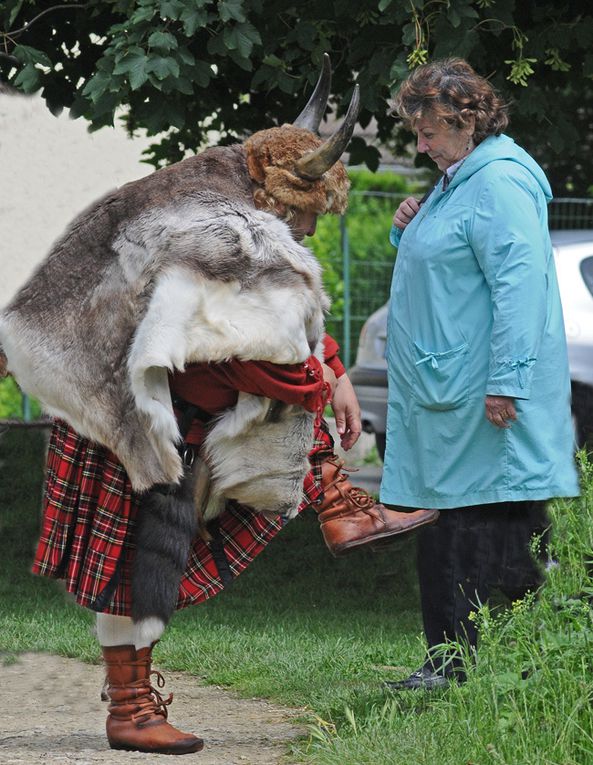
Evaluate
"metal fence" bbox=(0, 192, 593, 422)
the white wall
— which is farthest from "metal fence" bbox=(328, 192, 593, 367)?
the white wall

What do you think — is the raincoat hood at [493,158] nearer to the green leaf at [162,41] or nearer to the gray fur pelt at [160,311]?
the gray fur pelt at [160,311]

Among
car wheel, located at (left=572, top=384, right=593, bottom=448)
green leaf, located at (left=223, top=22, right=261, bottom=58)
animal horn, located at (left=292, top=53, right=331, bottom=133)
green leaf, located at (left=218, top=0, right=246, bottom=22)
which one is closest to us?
animal horn, located at (left=292, top=53, right=331, bottom=133)

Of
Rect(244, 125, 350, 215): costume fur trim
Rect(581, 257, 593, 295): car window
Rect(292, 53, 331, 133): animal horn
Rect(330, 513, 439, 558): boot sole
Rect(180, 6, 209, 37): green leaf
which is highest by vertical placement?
Rect(180, 6, 209, 37): green leaf

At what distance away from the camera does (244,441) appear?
3650 mm

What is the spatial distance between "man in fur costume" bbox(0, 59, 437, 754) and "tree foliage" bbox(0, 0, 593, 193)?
1896 mm

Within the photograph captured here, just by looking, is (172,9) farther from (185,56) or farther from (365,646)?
(365,646)

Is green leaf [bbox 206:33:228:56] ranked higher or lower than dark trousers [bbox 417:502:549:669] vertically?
higher

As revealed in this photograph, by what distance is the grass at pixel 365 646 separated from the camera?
3.23 meters

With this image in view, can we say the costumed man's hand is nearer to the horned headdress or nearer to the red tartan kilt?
the horned headdress

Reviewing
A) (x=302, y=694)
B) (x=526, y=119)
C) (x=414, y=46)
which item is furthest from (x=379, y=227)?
(x=302, y=694)

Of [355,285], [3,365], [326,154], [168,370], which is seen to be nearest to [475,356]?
[326,154]

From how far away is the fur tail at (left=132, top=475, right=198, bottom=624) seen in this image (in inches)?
140

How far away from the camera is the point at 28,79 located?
236 inches

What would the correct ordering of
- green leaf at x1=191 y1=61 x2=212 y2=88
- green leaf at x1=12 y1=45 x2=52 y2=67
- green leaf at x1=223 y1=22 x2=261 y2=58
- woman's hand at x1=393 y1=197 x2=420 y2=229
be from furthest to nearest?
green leaf at x1=12 y1=45 x2=52 y2=67, green leaf at x1=191 y1=61 x2=212 y2=88, green leaf at x1=223 y1=22 x2=261 y2=58, woman's hand at x1=393 y1=197 x2=420 y2=229
